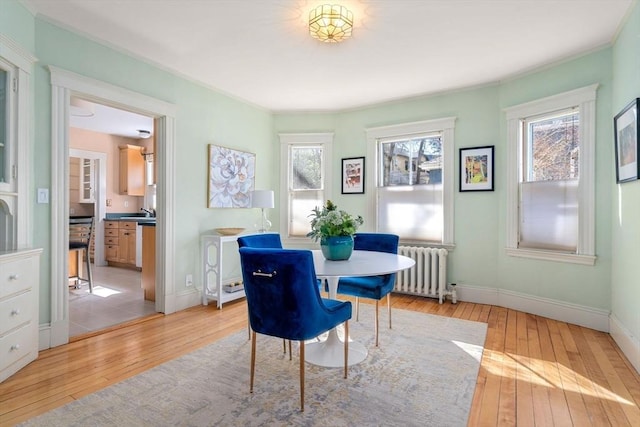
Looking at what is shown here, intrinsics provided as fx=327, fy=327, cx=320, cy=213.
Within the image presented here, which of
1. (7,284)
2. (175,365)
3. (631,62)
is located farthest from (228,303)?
(631,62)

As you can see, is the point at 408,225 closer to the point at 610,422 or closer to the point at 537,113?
the point at 537,113

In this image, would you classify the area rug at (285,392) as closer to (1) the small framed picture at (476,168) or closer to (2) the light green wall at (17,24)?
(1) the small framed picture at (476,168)

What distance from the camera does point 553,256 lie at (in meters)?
3.31

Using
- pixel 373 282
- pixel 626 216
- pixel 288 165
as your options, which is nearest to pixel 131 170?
pixel 288 165

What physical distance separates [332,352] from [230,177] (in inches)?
101

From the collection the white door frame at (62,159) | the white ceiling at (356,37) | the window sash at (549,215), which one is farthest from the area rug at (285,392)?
the white ceiling at (356,37)

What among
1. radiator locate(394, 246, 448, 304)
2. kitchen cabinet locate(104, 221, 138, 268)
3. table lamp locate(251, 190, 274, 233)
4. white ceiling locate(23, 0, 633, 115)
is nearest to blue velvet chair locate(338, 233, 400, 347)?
radiator locate(394, 246, 448, 304)

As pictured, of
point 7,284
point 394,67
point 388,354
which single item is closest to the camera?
point 7,284

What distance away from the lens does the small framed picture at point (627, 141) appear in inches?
90.7

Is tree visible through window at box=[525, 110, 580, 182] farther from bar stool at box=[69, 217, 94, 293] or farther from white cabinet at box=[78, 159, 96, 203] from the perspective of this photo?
white cabinet at box=[78, 159, 96, 203]

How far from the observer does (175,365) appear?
233 cm

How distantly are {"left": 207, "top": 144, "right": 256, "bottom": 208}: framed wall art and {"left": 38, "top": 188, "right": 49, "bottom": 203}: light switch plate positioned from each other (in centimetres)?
156

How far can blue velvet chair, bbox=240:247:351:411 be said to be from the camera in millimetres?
1814

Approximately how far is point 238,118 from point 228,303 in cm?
237
